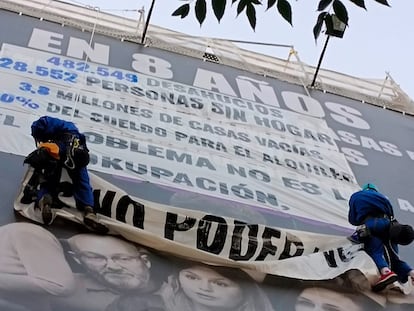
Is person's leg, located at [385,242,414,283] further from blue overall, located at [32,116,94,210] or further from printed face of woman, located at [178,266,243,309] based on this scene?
blue overall, located at [32,116,94,210]

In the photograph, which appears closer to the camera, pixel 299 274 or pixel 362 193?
pixel 299 274

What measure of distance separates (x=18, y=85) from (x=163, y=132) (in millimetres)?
669

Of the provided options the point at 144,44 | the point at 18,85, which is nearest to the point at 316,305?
the point at 18,85

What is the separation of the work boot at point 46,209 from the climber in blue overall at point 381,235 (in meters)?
1.11

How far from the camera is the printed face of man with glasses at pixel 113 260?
2.52 metres

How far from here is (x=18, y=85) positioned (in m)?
3.54

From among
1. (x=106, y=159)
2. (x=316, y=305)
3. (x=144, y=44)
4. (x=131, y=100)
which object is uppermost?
(x=144, y=44)

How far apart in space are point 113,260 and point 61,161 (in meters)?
0.41

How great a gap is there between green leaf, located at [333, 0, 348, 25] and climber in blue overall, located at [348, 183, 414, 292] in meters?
1.46

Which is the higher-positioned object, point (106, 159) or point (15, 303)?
point (106, 159)

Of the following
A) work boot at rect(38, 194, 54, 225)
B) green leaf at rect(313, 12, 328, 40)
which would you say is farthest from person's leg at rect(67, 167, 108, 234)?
green leaf at rect(313, 12, 328, 40)

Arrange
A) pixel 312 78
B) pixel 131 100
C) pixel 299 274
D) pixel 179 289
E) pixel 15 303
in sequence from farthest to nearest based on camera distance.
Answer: pixel 312 78, pixel 131 100, pixel 299 274, pixel 179 289, pixel 15 303

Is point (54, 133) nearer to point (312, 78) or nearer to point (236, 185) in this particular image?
point (236, 185)

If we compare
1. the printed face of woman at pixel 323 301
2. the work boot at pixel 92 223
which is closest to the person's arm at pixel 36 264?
the work boot at pixel 92 223
